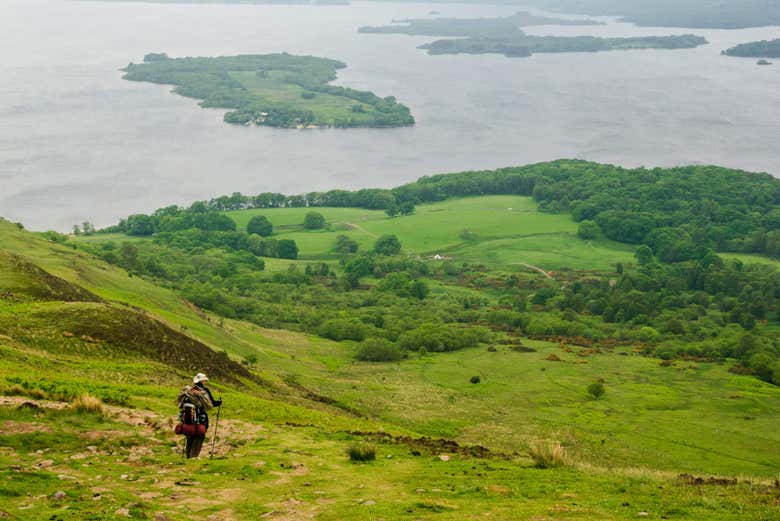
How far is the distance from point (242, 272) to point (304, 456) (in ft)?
251

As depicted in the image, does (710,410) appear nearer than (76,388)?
No

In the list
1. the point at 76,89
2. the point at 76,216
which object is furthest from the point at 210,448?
the point at 76,89

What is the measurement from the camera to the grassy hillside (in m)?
13.2

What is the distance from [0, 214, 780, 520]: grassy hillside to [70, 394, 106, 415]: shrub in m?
0.18

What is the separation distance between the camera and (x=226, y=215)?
118 meters

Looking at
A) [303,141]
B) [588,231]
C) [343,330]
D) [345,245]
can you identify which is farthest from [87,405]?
[303,141]

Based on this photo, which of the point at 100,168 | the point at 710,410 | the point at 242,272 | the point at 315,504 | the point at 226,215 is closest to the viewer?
the point at 315,504

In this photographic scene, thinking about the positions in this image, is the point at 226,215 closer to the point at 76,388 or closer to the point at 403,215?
the point at 403,215

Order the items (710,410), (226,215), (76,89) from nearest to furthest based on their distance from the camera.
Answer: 1. (710,410)
2. (226,215)
3. (76,89)

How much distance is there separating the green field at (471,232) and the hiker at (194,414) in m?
88.1

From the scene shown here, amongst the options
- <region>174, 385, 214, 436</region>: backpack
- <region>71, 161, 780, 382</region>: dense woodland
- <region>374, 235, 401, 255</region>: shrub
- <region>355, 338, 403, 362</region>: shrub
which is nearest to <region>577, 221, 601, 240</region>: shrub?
<region>71, 161, 780, 382</region>: dense woodland

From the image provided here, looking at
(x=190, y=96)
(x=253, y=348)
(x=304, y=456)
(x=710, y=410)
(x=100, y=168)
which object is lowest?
(x=710, y=410)

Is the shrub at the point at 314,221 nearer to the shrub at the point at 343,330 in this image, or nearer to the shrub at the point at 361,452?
the shrub at the point at 343,330

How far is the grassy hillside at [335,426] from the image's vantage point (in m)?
13.2
